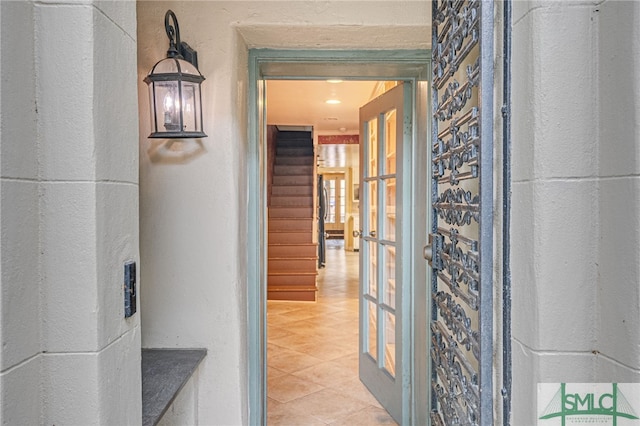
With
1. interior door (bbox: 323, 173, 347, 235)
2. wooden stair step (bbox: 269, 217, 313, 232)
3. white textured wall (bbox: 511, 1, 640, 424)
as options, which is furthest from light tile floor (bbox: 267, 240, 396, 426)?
interior door (bbox: 323, 173, 347, 235)

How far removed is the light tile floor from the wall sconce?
1.90 m

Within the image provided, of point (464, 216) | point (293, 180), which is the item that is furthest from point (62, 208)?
point (293, 180)

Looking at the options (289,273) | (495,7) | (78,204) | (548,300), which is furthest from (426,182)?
(289,273)

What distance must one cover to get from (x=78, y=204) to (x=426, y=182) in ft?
5.85

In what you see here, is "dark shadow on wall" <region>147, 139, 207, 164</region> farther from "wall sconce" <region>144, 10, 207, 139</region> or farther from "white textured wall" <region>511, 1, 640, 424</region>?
"white textured wall" <region>511, 1, 640, 424</region>

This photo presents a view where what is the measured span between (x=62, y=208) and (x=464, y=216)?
918 millimetres

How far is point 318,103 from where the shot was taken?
16.7 ft

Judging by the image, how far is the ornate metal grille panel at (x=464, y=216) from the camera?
100 cm

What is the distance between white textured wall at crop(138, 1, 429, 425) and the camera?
188 cm

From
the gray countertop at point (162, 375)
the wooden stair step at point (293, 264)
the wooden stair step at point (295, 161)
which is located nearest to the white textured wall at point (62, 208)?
the gray countertop at point (162, 375)

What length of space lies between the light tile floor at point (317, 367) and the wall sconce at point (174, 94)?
190 cm

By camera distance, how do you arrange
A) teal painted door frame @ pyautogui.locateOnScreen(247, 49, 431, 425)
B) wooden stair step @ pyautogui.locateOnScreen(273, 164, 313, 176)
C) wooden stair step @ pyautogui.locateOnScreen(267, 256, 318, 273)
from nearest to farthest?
teal painted door frame @ pyautogui.locateOnScreen(247, 49, 431, 425) < wooden stair step @ pyautogui.locateOnScreen(267, 256, 318, 273) < wooden stair step @ pyautogui.locateOnScreen(273, 164, 313, 176)

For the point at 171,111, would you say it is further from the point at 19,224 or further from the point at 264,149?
the point at 19,224

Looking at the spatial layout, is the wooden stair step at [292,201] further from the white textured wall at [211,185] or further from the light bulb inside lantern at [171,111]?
the light bulb inside lantern at [171,111]
